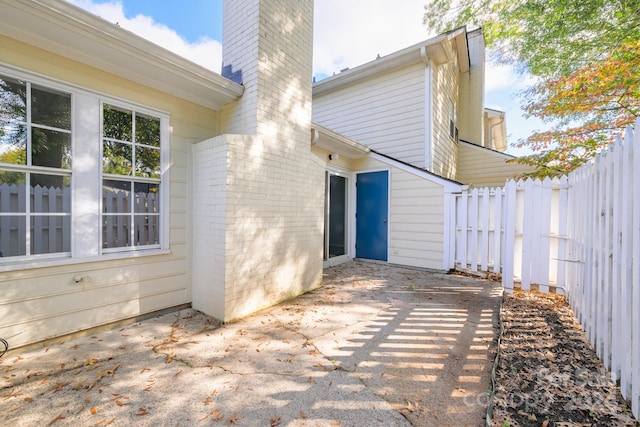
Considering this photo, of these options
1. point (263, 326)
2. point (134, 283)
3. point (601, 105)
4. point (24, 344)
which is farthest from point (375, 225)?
point (24, 344)

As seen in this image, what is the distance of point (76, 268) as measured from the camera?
3.04m

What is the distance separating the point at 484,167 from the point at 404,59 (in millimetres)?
4940

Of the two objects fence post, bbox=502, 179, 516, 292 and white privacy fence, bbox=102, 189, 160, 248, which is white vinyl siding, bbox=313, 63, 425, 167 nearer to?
fence post, bbox=502, 179, 516, 292

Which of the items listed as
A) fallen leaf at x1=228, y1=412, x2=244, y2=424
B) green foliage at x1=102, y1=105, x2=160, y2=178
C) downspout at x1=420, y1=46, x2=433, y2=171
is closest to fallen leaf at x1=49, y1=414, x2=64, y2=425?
fallen leaf at x1=228, y1=412, x2=244, y2=424

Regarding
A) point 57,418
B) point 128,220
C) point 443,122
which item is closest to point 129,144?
point 128,220

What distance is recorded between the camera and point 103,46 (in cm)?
282

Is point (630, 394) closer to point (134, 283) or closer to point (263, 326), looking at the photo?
point (263, 326)

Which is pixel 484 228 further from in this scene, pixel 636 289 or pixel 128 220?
pixel 128 220

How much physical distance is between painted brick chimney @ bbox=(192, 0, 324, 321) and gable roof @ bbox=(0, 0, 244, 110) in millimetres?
641

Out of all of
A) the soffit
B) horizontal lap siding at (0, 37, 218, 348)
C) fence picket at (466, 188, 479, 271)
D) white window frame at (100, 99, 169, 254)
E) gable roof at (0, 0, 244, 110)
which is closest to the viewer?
gable roof at (0, 0, 244, 110)

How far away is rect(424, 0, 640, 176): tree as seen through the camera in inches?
220

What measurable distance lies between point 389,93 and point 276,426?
27.5 ft

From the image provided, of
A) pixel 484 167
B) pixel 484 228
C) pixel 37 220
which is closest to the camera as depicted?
pixel 37 220

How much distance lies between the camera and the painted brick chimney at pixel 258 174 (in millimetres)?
3631
